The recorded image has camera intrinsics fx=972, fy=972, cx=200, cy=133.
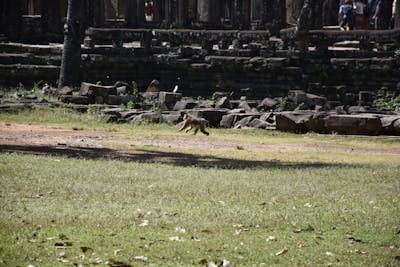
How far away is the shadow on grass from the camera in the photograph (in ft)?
53.1

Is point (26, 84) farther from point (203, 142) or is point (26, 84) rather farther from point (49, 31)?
point (203, 142)

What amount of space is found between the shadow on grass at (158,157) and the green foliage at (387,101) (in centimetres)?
984

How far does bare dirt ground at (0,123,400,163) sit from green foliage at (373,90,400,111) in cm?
630

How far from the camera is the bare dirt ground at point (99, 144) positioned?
56.9 ft

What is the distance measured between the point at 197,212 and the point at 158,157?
231 inches

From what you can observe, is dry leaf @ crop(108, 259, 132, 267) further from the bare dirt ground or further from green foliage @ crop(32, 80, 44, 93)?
green foliage @ crop(32, 80, 44, 93)

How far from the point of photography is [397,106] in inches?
1017

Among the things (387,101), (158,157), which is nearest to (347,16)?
(387,101)

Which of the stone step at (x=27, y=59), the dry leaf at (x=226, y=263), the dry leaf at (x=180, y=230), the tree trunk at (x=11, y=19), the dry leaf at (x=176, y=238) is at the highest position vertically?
the tree trunk at (x=11, y=19)

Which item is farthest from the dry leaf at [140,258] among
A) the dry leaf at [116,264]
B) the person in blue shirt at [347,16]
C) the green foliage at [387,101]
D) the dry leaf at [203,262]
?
the person in blue shirt at [347,16]

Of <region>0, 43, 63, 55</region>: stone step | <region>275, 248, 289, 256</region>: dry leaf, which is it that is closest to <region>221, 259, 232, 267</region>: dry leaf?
<region>275, 248, 289, 256</region>: dry leaf

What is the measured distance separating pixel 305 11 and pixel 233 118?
23.4 ft

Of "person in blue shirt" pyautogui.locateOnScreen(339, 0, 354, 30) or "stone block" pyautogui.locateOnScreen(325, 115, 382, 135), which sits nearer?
"stone block" pyautogui.locateOnScreen(325, 115, 382, 135)

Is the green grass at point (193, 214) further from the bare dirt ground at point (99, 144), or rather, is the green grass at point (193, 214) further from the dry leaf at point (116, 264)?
the bare dirt ground at point (99, 144)
